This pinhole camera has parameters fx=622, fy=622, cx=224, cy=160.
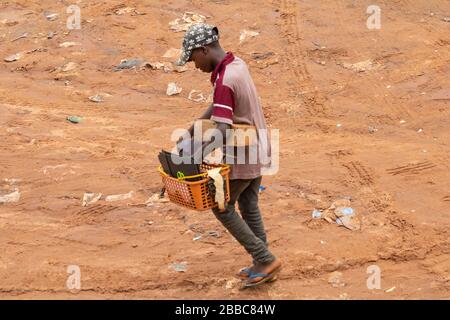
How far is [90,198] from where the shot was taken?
5738 millimetres

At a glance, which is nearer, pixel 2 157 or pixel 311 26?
pixel 2 157

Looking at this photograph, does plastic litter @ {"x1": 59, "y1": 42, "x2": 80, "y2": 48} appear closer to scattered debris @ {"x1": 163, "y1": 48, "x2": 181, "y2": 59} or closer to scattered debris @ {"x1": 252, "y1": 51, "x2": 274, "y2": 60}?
scattered debris @ {"x1": 163, "y1": 48, "x2": 181, "y2": 59}

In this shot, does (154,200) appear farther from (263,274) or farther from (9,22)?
(9,22)

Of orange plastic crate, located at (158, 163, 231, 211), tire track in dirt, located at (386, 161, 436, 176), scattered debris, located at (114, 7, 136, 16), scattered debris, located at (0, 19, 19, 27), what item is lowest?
tire track in dirt, located at (386, 161, 436, 176)

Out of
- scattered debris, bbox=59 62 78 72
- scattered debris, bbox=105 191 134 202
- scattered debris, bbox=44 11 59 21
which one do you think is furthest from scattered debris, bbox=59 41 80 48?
scattered debris, bbox=105 191 134 202

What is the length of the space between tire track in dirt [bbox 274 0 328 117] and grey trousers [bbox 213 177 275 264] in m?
3.32

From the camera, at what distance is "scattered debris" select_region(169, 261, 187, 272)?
4.66 meters

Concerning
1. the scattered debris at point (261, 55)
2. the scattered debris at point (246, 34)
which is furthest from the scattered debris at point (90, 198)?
the scattered debris at point (246, 34)

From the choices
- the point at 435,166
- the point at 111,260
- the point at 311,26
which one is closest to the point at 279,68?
the point at 311,26

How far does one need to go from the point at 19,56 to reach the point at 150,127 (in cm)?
342

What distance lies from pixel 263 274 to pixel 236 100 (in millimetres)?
1304

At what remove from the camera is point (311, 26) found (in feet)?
30.4
